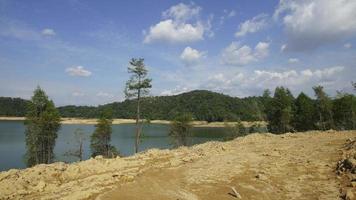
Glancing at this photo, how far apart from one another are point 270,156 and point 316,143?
3831mm

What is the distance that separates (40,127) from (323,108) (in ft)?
147

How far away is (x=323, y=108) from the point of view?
189 feet

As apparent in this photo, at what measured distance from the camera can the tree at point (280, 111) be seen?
5962 centimetres

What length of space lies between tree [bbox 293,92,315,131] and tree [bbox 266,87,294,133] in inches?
47.9

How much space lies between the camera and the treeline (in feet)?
189

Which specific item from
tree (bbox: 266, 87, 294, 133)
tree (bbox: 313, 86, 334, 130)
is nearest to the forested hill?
tree (bbox: 266, 87, 294, 133)

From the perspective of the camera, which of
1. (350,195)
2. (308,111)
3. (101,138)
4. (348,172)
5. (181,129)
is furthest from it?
(181,129)

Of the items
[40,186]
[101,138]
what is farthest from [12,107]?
[40,186]

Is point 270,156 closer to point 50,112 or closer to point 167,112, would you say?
point 50,112

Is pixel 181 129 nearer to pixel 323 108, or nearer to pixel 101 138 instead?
pixel 101 138

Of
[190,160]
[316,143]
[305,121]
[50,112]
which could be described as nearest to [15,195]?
[190,160]

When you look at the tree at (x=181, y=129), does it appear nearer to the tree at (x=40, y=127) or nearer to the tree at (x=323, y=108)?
the tree at (x=323, y=108)

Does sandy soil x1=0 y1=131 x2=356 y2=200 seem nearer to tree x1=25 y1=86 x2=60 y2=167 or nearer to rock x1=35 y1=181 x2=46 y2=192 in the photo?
rock x1=35 y1=181 x2=46 y2=192

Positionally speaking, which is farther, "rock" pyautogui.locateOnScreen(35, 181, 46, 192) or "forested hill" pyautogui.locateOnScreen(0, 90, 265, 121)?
"forested hill" pyautogui.locateOnScreen(0, 90, 265, 121)
